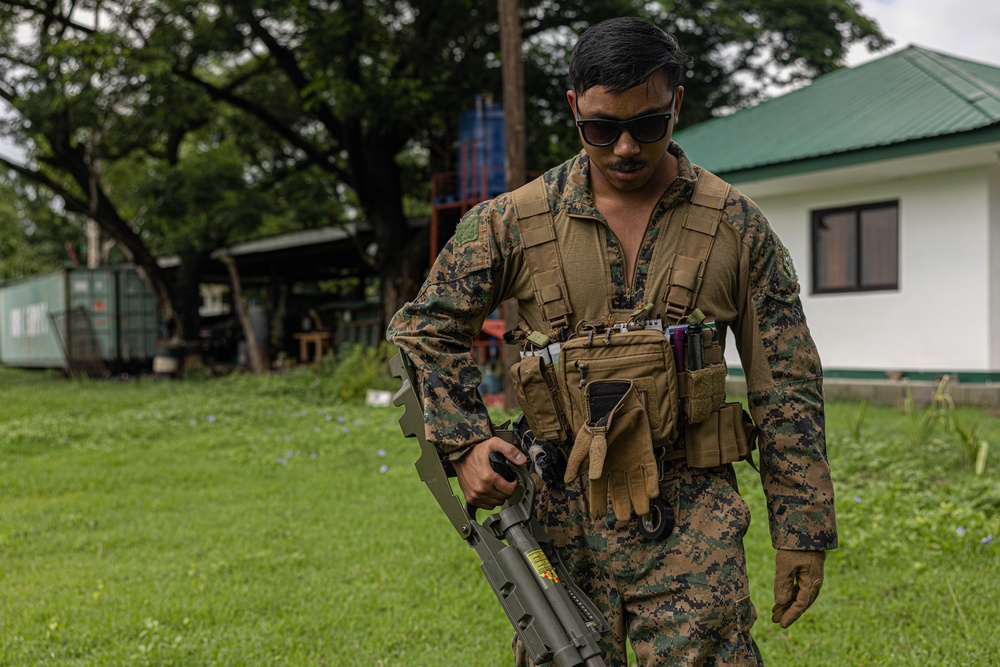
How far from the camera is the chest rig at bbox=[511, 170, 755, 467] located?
2.18 metres

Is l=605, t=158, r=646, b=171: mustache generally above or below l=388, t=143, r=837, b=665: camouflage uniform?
above

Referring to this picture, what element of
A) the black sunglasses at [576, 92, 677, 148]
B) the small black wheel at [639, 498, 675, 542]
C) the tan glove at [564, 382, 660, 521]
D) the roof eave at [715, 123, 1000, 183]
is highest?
the roof eave at [715, 123, 1000, 183]

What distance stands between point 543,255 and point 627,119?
0.41 metres

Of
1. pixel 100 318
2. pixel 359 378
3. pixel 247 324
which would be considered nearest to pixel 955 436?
pixel 359 378

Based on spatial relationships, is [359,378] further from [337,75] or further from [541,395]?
[541,395]

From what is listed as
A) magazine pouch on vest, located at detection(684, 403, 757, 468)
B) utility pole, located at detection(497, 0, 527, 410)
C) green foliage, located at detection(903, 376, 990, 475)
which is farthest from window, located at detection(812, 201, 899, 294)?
magazine pouch on vest, located at detection(684, 403, 757, 468)

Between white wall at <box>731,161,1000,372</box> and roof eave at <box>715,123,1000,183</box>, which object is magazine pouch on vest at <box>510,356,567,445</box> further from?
white wall at <box>731,161,1000,372</box>

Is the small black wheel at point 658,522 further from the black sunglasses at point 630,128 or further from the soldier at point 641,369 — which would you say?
the black sunglasses at point 630,128

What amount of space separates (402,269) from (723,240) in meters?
14.9

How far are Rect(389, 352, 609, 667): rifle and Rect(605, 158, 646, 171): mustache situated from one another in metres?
0.75

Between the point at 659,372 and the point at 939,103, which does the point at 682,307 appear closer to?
the point at 659,372

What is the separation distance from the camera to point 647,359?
2170 millimetres

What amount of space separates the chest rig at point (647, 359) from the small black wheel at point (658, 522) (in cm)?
12

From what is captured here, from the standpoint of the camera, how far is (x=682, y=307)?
2.27m
